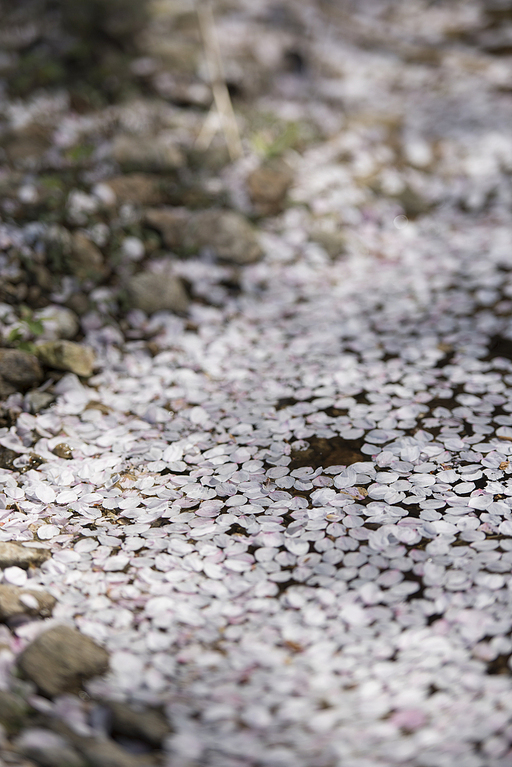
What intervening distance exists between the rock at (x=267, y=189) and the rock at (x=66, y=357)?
2321 millimetres

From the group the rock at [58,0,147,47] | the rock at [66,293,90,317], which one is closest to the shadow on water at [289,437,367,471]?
the rock at [66,293,90,317]

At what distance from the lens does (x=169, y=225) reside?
464 cm

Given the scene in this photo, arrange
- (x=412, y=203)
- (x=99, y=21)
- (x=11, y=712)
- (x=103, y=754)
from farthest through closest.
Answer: (x=99, y=21), (x=412, y=203), (x=11, y=712), (x=103, y=754)

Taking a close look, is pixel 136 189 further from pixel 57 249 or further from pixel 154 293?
pixel 154 293

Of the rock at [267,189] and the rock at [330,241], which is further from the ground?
the rock at [267,189]

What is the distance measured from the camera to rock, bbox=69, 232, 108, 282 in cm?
414

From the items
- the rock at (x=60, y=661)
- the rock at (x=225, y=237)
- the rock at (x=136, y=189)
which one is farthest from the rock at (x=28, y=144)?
the rock at (x=60, y=661)

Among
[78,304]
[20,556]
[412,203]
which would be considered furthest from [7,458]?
[412,203]

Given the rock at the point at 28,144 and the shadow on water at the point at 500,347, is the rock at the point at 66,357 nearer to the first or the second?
the rock at the point at 28,144

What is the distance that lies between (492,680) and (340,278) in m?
3.29

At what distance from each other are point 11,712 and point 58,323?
248 centimetres

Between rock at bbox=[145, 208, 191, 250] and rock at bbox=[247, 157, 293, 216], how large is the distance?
0.74 meters

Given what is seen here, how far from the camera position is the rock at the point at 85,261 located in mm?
4137

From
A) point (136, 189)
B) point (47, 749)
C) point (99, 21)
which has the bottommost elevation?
point (47, 749)
